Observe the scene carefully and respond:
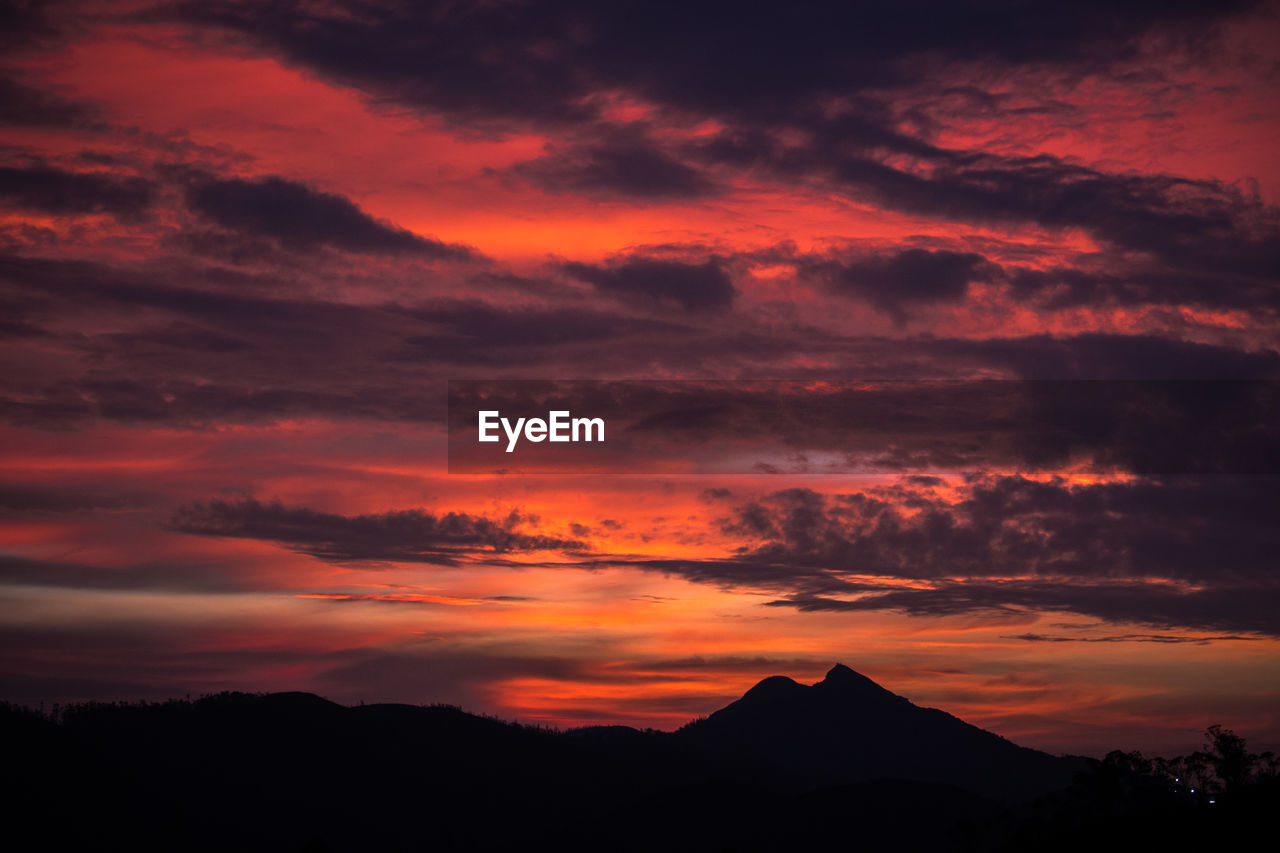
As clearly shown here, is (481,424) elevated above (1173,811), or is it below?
above

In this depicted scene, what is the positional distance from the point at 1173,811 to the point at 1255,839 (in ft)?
122

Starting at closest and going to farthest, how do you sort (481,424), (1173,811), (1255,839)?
(481,424), (1255,839), (1173,811)

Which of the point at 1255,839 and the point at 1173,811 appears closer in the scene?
the point at 1255,839

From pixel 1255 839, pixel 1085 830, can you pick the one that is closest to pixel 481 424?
A: pixel 1255 839

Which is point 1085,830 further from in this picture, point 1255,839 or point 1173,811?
point 1255,839

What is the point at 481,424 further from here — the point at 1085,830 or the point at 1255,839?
the point at 1085,830

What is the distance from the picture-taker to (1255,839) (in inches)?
6004

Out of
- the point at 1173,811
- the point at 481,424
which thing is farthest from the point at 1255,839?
the point at 481,424

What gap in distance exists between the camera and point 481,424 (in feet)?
317

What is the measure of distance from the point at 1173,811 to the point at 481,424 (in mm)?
147565

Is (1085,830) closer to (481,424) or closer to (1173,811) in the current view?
(1173,811)

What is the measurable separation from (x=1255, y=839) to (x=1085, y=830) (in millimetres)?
40753

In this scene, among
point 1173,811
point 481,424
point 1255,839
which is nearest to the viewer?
point 481,424

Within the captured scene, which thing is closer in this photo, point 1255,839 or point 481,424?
point 481,424
